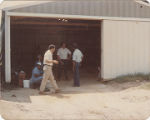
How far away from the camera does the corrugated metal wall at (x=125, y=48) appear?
36.9ft

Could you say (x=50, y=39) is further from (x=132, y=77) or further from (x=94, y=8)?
(x=132, y=77)

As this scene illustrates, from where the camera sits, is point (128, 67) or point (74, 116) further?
point (128, 67)

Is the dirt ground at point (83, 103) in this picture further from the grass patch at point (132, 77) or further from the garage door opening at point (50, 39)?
the garage door opening at point (50, 39)

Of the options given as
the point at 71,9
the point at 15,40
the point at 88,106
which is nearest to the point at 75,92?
the point at 88,106

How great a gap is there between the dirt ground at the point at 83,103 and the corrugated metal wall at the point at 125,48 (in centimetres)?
89

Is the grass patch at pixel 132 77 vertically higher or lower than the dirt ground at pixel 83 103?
higher

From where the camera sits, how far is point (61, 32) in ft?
62.0

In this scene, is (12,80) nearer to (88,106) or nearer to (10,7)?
(10,7)

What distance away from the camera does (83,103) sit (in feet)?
26.5

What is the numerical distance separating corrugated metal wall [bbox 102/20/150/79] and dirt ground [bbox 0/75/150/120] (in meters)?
0.89

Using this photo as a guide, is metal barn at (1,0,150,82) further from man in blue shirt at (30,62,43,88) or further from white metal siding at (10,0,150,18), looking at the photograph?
man in blue shirt at (30,62,43,88)

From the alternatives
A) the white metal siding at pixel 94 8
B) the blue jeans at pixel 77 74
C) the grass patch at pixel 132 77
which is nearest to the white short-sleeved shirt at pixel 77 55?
the blue jeans at pixel 77 74

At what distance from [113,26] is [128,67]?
1.86 m

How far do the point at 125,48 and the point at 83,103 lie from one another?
13.9 ft
